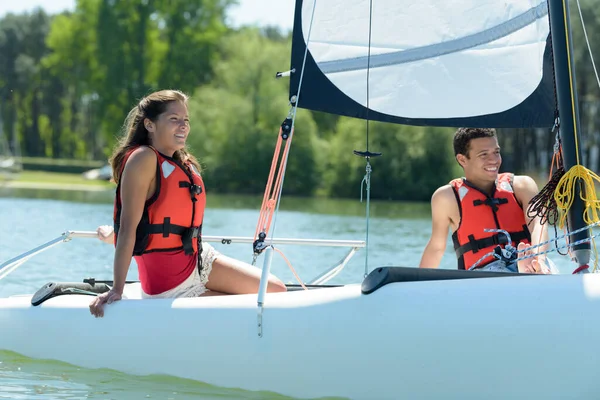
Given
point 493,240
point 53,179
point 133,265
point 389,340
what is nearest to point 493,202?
point 493,240

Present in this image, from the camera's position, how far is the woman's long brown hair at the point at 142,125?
3.55 metres

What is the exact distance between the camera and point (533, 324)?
2.81 meters

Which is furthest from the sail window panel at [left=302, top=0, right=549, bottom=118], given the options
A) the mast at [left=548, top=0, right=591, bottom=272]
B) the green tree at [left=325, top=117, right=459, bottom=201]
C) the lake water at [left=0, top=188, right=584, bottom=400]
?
the green tree at [left=325, top=117, right=459, bottom=201]

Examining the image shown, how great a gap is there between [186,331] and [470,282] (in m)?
1.06

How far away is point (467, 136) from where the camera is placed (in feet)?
12.5

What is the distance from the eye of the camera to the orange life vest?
3.51 meters

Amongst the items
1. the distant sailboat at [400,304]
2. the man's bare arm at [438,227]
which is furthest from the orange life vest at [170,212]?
the man's bare arm at [438,227]

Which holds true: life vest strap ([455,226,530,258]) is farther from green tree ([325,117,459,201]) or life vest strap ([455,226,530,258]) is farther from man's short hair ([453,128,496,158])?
green tree ([325,117,459,201])

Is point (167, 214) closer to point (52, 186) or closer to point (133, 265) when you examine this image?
point (133, 265)

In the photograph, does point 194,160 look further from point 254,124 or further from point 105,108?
point 105,108

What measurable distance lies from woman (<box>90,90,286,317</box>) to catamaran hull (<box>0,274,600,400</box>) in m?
0.21

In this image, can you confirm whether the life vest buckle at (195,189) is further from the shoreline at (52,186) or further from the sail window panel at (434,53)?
Answer: the shoreline at (52,186)

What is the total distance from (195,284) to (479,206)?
1244 millimetres

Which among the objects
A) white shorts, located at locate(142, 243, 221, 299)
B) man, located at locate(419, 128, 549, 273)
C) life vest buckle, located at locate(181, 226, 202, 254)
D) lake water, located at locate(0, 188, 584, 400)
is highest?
man, located at locate(419, 128, 549, 273)
